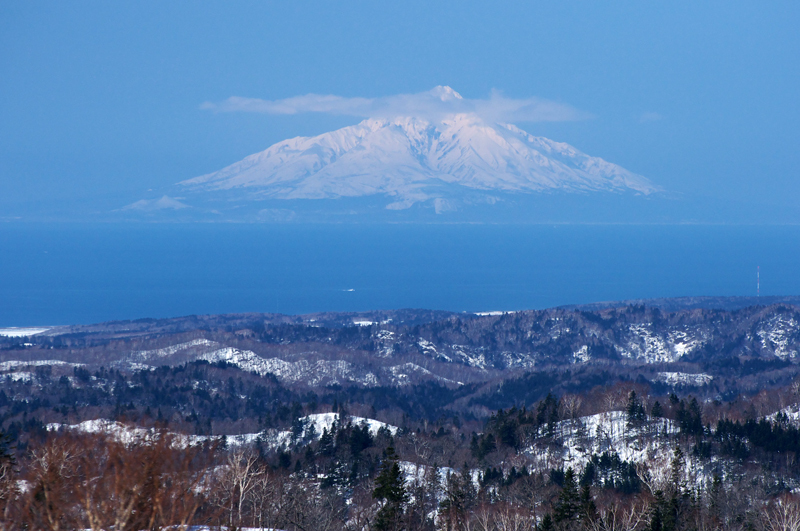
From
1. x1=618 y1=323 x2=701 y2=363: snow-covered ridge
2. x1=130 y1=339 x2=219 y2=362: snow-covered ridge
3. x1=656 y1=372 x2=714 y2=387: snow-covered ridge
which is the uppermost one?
x1=130 y1=339 x2=219 y2=362: snow-covered ridge

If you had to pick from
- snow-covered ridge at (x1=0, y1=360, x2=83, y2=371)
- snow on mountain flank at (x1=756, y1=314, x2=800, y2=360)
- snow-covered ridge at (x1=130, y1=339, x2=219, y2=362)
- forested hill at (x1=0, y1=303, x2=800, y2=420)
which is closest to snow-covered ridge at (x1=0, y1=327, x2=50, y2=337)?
forested hill at (x1=0, y1=303, x2=800, y2=420)

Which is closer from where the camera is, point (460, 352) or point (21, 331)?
point (460, 352)


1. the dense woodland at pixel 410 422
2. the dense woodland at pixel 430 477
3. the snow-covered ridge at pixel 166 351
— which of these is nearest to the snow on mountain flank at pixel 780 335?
the dense woodland at pixel 410 422

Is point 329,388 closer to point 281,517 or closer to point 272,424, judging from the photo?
point 272,424

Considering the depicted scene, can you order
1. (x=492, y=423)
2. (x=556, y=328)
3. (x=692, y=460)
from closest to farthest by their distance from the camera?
(x=692, y=460)
(x=492, y=423)
(x=556, y=328)

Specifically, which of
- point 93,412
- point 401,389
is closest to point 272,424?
point 93,412

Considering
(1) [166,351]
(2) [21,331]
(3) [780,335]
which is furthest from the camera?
(2) [21,331]

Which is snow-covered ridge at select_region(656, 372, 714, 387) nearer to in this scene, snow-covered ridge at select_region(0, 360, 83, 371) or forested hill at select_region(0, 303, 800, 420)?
forested hill at select_region(0, 303, 800, 420)

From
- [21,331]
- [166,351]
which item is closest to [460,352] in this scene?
[166,351]

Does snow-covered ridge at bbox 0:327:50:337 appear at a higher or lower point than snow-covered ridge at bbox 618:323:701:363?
higher

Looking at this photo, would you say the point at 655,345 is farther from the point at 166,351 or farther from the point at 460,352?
the point at 166,351

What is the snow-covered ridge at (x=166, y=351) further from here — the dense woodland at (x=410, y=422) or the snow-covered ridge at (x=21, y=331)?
the snow-covered ridge at (x=21, y=331)
